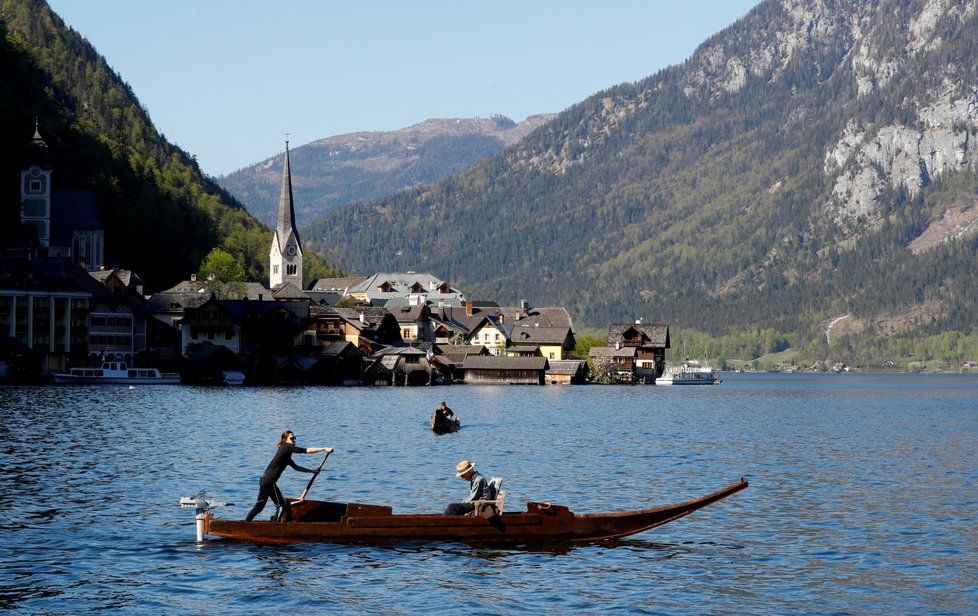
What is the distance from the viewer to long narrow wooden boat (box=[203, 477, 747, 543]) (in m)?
40.6

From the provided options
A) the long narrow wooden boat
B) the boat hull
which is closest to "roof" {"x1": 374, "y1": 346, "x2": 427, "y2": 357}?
the boat hull

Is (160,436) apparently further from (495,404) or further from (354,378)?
(354,378)

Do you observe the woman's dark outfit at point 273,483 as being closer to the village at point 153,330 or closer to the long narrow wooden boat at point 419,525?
the long narrow wooden boat at point 419,525

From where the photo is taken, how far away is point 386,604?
33719 mm

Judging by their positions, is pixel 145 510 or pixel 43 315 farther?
pixel 43 315

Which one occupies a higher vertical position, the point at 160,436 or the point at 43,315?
the point at 43,315

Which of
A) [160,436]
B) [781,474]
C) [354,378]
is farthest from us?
[354,378]

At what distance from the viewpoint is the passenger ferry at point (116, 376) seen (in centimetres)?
15438

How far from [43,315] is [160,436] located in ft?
262

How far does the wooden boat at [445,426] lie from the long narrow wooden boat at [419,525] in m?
49.7

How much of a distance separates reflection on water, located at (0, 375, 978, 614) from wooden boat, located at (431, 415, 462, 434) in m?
1.38

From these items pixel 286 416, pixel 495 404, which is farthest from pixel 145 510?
pixel 495 404

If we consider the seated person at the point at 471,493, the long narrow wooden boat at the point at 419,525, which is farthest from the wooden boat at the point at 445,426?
the long narrow wooden boat at the point at 419,525

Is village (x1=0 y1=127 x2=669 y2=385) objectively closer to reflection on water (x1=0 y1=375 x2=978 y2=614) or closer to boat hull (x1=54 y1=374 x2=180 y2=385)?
boat hull (x1=54 y1=374 x2=180 y2=385)
